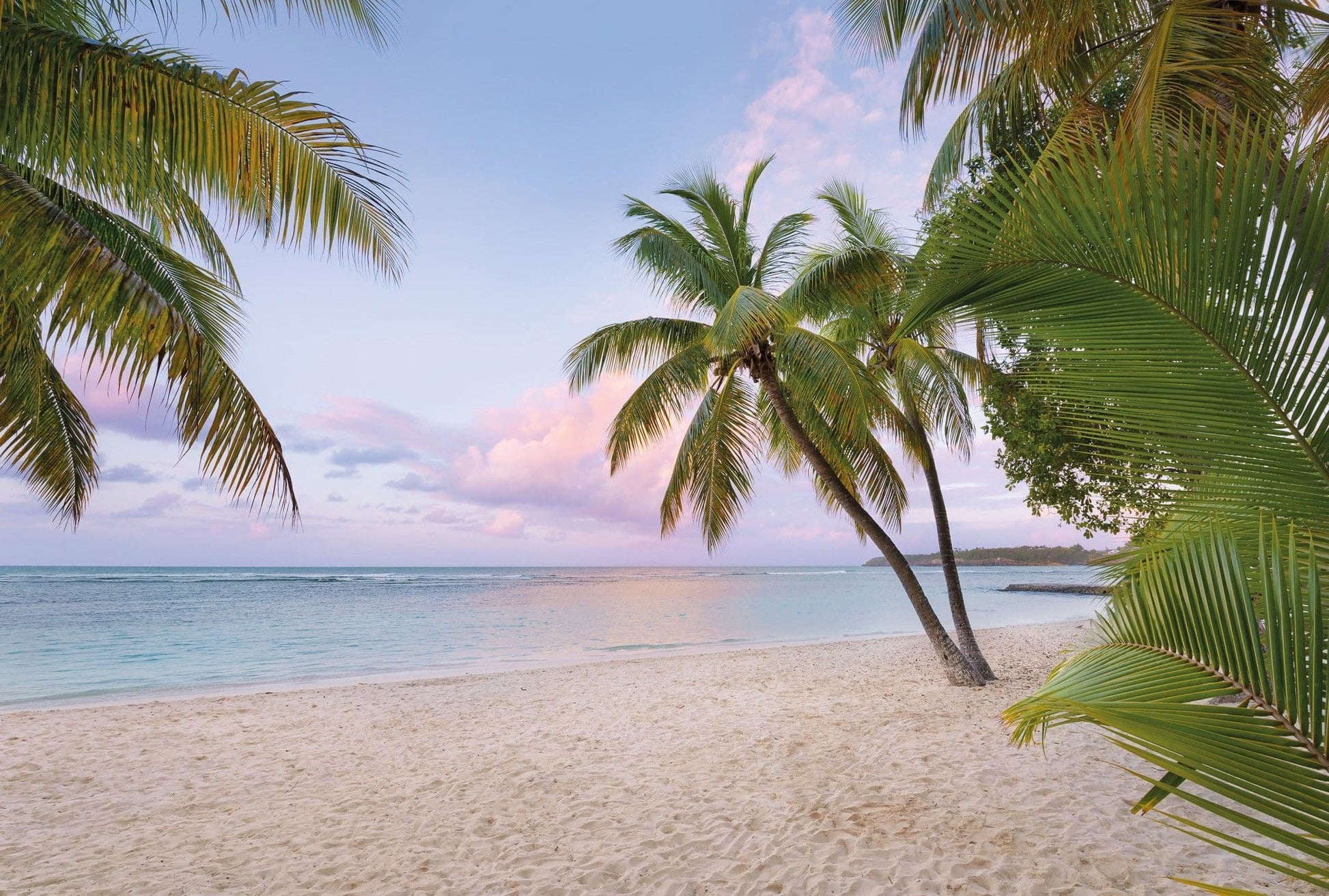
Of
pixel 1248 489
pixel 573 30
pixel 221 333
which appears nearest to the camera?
pixel 1248 489

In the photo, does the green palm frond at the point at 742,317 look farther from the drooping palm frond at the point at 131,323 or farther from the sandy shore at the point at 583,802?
the drooping palm frond at the point at 131,323

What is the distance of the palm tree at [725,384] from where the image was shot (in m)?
8.46

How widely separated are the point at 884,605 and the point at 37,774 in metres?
29.4

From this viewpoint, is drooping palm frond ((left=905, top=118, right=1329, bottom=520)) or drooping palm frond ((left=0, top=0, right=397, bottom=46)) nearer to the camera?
drooping palm frond ((left=905, top=118, right=1329, bottom=520))

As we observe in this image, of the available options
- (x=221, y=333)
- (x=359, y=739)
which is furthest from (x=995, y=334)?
(x=359, y=739)

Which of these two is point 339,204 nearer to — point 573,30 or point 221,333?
point 221,333

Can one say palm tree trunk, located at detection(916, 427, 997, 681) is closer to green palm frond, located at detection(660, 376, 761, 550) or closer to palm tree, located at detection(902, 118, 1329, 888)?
green palm frond, located at detection(660, 376, 761, 550)

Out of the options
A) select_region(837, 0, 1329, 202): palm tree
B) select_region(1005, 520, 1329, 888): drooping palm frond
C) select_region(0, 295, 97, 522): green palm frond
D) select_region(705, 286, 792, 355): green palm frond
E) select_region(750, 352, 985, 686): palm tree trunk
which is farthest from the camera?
select_region(750, 352, 985, 686): palm tree trunk

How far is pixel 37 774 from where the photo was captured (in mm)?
5605

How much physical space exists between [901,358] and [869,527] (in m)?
2.58

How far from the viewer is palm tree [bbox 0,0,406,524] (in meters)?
3.05

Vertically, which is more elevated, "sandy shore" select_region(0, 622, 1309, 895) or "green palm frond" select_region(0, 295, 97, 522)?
"green palm frond" select_region(0, 295, 97, 522)

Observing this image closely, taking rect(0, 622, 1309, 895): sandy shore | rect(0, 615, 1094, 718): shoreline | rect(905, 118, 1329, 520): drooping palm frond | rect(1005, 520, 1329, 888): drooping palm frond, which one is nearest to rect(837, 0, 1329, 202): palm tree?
rect(905, 118, 1329, 520): drooping palm frond

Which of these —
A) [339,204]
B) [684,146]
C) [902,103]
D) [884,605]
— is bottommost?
[884,605]
